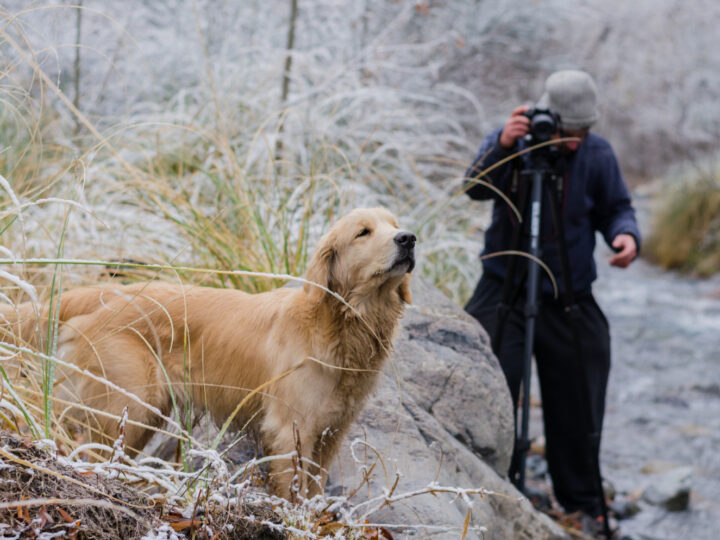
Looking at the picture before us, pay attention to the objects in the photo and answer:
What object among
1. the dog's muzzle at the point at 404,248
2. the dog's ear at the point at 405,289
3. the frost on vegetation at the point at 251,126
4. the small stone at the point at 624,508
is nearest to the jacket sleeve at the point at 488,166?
the frost on vegetation at the point at 251,126

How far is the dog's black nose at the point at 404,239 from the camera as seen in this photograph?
2.38 metres

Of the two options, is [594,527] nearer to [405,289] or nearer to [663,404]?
[405,289]

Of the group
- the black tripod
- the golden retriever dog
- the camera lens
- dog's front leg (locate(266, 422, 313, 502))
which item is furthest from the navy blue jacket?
dog's front leg (locate(266, 422, 313, 502))

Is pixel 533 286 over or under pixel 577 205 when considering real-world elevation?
under

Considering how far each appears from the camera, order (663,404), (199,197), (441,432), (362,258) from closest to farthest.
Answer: (362,258)
(441,432)
(199,197)
(663,404)

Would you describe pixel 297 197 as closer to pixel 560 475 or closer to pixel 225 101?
pixel 225 101

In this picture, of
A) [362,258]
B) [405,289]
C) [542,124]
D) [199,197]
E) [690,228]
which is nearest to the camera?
[362,258]

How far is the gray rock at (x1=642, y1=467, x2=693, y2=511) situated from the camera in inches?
184

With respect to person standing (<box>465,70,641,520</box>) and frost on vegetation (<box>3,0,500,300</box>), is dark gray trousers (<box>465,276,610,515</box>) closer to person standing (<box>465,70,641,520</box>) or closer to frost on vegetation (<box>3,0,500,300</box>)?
person standing (<box>465,70,641,520</box>)

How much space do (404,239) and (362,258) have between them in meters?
0.18

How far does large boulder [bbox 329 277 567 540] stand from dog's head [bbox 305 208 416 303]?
1.27ft

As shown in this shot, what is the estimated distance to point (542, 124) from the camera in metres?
3.66

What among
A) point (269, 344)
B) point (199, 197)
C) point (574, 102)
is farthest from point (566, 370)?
point (199, 197)

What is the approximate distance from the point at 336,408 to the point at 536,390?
473cm
